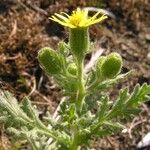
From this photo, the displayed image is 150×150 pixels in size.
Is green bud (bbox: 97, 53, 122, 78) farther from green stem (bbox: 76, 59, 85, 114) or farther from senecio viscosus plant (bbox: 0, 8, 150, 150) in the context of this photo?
green stem (bbox: 76, 59, 85, 114)

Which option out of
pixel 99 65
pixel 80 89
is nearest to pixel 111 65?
pixel 99 65

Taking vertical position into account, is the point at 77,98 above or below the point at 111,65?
below

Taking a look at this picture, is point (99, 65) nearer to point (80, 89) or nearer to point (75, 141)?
point (80, 89)

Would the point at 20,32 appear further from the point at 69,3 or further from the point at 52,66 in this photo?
the point at 52,66

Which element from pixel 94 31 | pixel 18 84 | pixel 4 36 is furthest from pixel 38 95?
pixel 94 31

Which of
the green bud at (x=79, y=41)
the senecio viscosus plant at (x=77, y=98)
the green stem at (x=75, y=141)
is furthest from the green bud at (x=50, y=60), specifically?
the green stem at (x=75, y=141)

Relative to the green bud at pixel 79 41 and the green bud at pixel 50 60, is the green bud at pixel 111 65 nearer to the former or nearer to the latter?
the green bud at pixel 79 41
